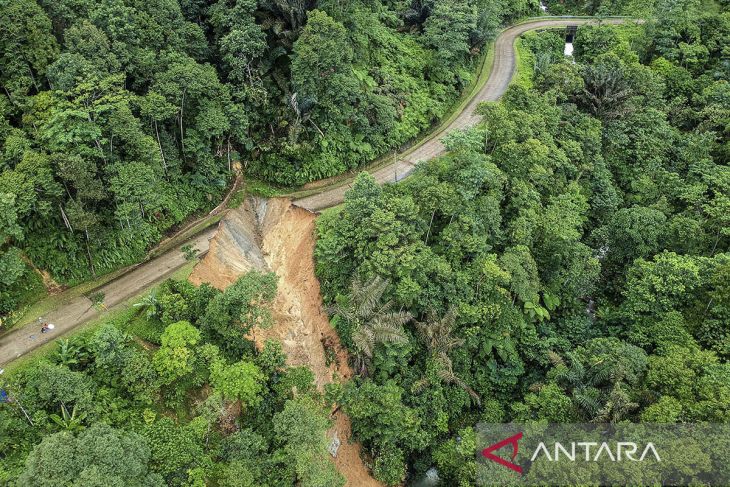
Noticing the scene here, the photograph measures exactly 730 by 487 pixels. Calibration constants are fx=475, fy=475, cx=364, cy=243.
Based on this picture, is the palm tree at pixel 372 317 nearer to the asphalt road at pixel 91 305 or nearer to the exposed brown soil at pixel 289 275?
the exposed brown soil at pixel 289 275

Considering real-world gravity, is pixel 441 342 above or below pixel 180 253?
below

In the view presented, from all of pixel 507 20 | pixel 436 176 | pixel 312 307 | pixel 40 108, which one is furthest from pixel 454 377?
pixel 507 20

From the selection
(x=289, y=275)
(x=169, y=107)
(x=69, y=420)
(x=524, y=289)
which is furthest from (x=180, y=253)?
(x=524, y=289)

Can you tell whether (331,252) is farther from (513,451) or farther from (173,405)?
(513,451)

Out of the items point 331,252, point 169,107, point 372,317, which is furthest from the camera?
point 331,252

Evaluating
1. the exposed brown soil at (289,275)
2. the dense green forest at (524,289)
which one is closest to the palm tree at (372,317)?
the dense green forest at (524,289)

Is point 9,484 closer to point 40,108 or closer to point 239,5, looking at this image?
point 40,108

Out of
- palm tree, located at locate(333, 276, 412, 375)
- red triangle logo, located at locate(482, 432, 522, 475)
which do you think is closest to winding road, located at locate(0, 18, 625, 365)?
palm tree, located at locate(333, 276, 412, 375)
